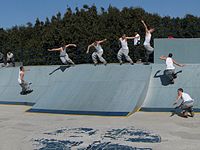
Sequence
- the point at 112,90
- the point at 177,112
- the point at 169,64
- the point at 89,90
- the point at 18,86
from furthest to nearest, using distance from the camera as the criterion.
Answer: the point at 18,86 < the point at 89,90 < the point at 112,90 < the point at 169,64 < the point at 177,112

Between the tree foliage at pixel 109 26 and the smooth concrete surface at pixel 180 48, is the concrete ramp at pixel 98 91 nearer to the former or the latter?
the smooth concrete surface at pixel 180 48

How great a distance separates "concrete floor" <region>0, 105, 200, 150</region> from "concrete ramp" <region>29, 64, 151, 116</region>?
2.47 feet

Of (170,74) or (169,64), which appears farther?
(170,74)

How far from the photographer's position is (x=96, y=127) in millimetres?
11797

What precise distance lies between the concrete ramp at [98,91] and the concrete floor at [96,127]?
0.75 m

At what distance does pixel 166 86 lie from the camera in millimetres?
15516

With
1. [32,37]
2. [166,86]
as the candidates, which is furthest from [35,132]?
[32,37]

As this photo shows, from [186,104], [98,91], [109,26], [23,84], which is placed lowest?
[186,104]

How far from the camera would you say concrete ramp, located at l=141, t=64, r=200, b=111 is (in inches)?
577

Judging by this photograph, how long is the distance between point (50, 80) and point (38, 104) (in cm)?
282

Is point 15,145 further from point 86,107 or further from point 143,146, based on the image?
point 86,107

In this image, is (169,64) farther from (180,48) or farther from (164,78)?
(180,48)

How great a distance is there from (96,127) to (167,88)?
15.4 ft

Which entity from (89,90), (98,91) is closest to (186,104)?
(98,91)
